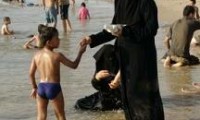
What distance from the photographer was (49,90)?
6.36 meters

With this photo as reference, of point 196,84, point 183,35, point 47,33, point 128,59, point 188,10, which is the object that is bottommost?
point 196,84

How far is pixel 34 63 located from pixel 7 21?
1251 centimetres

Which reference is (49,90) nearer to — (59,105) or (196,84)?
Answer: (59,105)

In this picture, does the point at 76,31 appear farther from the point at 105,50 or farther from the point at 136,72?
the point at 136,72

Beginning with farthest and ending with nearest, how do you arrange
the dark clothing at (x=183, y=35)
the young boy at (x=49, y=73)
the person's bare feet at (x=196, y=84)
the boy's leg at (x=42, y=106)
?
1. the dark clothing at (x=183, y=35)
2. the person's bare feet at (x=196, y=84)
3. the boy's leg at (x=42, y=106)
4. the young boy at (x=49, y=73)

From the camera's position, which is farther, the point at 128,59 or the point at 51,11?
the point at 51,11

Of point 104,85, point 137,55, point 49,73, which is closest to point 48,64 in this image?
point 49,73

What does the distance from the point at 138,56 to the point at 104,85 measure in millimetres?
1848

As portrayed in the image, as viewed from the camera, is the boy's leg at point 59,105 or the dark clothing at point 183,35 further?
the dark clothing at point 183,35

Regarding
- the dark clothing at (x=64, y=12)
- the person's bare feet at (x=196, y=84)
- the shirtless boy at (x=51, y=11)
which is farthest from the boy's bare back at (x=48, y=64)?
the dark clothing at (x=64, y=12)

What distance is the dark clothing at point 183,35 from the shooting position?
1139 centimetres

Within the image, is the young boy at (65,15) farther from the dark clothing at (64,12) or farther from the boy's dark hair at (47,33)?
the boy's dark hair at (47,33)

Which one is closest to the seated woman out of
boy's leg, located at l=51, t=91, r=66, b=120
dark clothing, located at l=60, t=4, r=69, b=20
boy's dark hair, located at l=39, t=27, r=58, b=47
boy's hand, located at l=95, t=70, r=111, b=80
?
boy's hand, located at l=95, t=70, r=111, b=80

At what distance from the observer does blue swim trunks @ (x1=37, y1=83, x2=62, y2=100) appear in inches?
251
